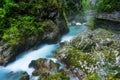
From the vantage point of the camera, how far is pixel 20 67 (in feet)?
59.0

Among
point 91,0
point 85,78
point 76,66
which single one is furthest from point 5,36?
point 91,0

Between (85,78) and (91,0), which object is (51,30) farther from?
(91,0)

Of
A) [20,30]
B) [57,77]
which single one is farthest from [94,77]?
[20,30]

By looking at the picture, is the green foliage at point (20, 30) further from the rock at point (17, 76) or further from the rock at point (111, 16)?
the rock at point (111, 16)

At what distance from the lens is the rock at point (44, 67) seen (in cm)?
1612

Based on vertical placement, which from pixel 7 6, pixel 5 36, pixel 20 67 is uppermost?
pixel 7 6

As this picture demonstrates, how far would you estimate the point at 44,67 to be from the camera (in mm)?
16594

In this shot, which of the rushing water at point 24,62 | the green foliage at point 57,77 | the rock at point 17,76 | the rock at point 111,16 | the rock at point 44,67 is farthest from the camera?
the rock at point 111,16

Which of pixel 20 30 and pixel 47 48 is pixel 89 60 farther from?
pixel 20 30

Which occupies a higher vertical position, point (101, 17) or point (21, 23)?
point (21, 23)

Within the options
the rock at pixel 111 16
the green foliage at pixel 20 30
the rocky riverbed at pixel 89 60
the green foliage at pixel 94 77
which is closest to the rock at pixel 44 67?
the rocky riverbed at pixel 89 60

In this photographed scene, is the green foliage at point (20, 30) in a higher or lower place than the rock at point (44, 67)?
higher

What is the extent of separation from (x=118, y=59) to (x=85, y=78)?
3.07 metres

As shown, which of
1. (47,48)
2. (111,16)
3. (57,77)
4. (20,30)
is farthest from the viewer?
(111,16)
